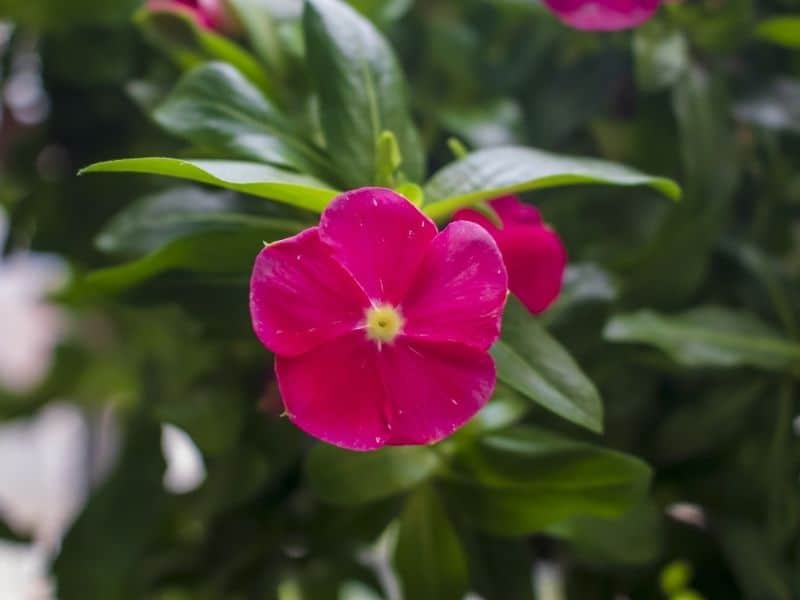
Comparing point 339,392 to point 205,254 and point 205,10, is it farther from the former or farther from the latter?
point 205,10

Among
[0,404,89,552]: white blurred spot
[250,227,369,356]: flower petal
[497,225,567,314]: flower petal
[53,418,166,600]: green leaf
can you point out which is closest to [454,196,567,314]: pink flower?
[497,225,567,314]: flower petal

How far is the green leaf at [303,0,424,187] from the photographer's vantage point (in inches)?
19.2

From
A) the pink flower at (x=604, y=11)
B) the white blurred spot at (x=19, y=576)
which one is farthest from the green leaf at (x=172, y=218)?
the white blurred spot at (x=19, y=576)

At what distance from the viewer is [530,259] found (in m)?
0.46

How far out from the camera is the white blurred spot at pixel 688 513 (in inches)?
26.0

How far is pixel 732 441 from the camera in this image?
2.11 feet

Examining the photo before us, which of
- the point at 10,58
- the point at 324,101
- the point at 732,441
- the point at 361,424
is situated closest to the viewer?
the point at 361,424

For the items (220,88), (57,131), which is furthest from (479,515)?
(57,131)

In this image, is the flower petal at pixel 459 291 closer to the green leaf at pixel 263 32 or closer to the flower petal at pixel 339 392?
the flower petal at pixel 339 392

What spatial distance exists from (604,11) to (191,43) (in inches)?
10.7

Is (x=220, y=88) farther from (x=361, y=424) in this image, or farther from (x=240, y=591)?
(x=240, y=591)

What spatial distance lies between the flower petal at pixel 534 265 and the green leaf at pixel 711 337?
0.09 m

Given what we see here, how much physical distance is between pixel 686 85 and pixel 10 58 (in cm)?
59

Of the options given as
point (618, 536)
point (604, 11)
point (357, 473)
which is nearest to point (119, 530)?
point (357, 473)
